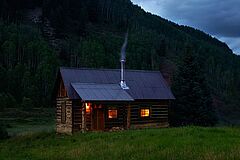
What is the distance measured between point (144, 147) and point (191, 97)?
71.8ft

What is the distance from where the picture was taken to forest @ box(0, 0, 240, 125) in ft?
252

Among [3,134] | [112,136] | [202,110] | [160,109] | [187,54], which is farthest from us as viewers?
[187,54]

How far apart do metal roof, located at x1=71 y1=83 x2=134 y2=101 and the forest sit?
8770mm

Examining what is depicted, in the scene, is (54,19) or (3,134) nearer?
(3,134)

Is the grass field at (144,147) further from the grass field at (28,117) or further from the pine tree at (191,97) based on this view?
the grass field at (28,117)

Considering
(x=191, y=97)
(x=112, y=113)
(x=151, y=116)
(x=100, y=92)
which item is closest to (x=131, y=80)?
(x=151, y=116)

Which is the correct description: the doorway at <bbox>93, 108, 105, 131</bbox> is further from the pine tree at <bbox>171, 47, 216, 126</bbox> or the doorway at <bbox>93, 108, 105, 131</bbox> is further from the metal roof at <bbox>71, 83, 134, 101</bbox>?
the pine tree at <bbox>171, 47, 216, 126</bbox>

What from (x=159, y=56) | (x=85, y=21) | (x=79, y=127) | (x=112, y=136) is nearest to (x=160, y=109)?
(x=79, y=127)

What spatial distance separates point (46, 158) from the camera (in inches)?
769

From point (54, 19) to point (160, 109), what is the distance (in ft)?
331

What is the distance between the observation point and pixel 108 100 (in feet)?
107

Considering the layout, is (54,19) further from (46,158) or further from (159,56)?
(46,158)

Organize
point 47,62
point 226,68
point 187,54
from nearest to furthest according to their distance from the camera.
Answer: point 187,54, point 47,62, point 226,68

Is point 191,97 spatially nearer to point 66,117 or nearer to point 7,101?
point 66,117
